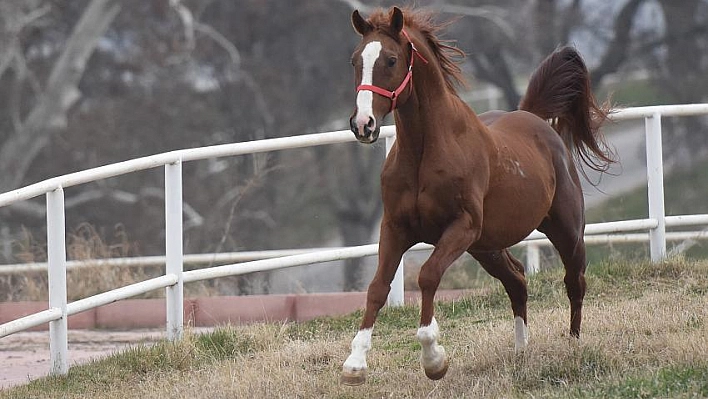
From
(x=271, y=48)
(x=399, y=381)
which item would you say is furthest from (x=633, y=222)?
(x=271, y=48)

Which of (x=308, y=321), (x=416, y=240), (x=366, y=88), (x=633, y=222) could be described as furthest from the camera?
(x=633, y=222)

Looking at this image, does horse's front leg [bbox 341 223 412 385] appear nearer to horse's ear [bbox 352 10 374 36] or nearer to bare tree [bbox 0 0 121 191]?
horse's ear [bbox 352 10 374 36]

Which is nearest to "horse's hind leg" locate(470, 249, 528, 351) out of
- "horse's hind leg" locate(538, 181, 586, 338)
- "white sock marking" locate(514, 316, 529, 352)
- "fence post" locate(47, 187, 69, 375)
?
"white sock marking" locate(514, 316, 529, 352)

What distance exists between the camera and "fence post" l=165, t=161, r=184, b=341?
8.12m

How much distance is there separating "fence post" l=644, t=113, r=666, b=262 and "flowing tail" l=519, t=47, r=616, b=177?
52.0 inches

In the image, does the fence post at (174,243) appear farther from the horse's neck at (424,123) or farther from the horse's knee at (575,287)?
the horse's knee at (575,287)

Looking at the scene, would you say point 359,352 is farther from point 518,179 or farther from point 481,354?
point 518,179

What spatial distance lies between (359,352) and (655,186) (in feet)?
13.8

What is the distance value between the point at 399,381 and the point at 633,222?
11.2 ft

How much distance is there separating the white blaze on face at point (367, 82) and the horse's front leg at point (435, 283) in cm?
77

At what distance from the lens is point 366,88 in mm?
6094

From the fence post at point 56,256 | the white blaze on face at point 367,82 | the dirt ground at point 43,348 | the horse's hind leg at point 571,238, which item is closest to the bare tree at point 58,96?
the dirt ground at point 43,348

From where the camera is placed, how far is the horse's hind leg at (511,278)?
727 cm

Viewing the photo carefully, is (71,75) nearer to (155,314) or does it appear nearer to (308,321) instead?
(155,314)
